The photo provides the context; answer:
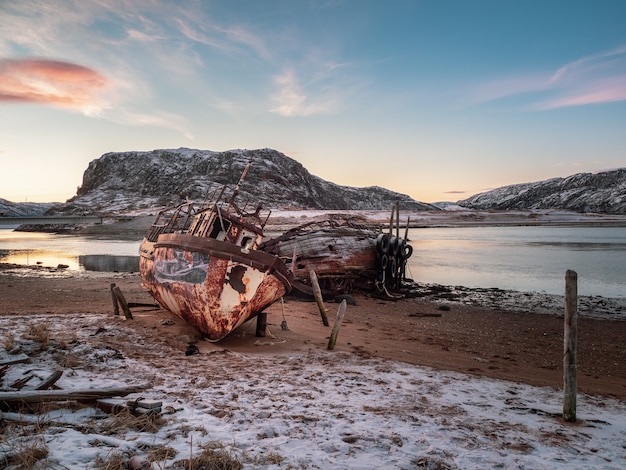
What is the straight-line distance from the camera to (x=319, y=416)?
6.32 m

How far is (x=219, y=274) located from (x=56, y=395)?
4833mm

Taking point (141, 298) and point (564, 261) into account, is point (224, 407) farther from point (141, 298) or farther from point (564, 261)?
point (564, 261)

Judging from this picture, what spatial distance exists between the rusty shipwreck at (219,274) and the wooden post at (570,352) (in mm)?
6479

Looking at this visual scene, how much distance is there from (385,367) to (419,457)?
4.20 metres

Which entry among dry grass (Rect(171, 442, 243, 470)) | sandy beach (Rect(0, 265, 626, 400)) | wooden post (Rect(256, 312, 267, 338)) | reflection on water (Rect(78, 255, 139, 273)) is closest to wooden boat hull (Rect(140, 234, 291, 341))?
wooden post (Rect(256, 312, 267, 338))

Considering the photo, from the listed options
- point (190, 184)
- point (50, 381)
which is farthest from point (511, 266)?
point (190, 184)

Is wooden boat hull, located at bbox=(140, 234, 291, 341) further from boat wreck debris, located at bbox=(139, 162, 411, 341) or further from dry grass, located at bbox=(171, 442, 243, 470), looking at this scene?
dry grass, located at bbox=(171, 442, 243, 470)

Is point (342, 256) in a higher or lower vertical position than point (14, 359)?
higher

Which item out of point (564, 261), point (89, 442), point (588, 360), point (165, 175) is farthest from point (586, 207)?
point (89, 442)

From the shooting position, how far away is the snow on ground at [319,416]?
503 centimetres

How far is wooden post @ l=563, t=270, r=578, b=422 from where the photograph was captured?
6672 mm

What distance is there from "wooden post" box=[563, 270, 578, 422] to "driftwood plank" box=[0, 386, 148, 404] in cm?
679

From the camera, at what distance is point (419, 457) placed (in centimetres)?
516

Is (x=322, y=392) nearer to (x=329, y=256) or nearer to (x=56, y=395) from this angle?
(x=56, y=395)
